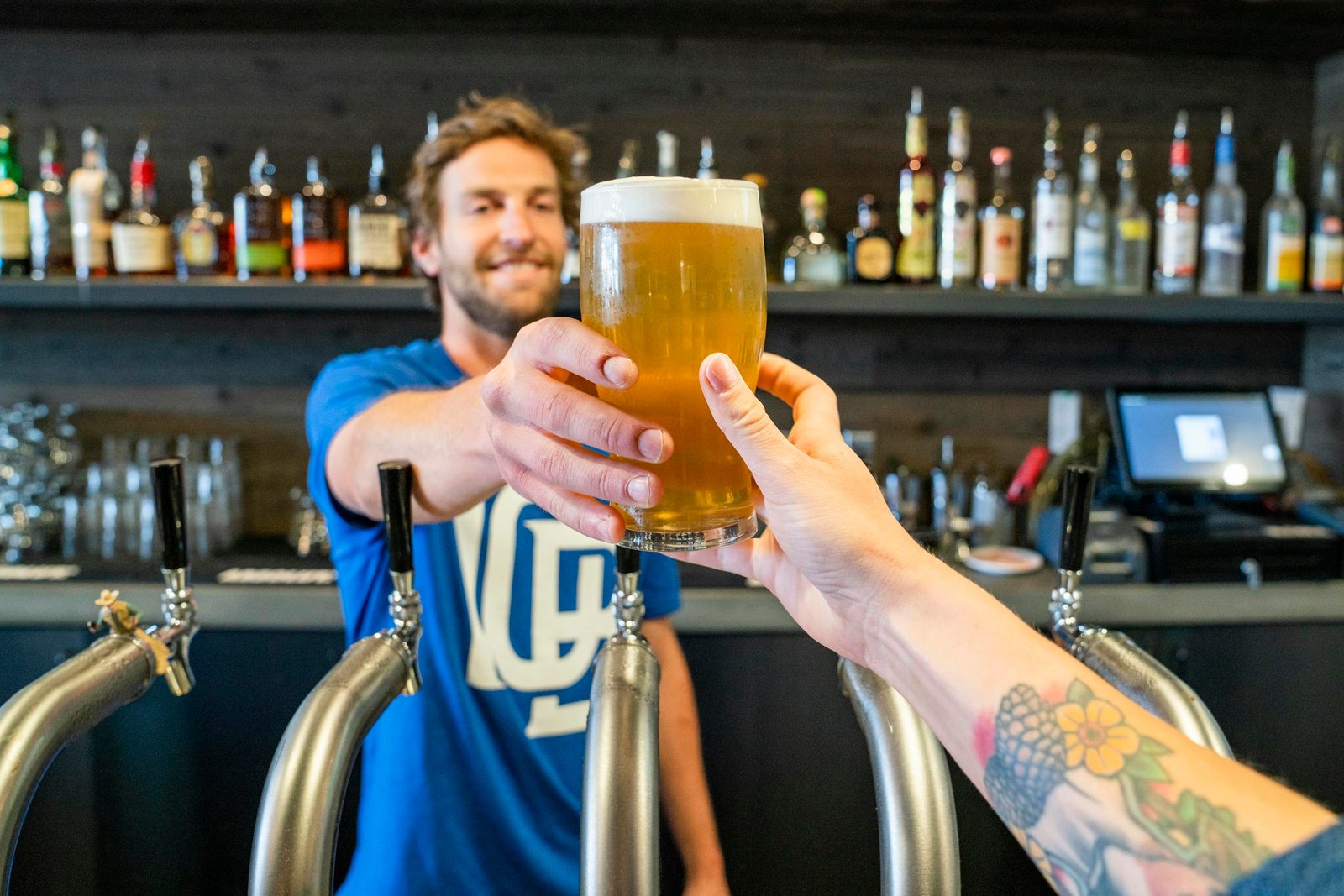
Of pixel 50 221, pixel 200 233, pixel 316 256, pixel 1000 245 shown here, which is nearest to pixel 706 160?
pixel 1000 245

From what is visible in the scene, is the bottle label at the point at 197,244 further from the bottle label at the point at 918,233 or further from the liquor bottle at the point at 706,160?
the bottle label at the point at 918,233

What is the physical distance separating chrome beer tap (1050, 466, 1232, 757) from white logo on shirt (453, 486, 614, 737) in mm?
806

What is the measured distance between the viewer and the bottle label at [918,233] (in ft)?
7.55

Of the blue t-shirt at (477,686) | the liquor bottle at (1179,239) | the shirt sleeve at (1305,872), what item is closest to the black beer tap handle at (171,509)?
the blue t-shirt at (477,686)

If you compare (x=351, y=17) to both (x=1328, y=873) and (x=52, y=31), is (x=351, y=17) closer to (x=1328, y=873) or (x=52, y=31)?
(x=52, y=31)

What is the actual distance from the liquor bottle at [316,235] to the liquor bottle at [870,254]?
3.81 feet

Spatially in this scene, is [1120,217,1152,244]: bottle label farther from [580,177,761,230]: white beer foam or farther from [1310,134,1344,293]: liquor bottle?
[580,177,761,230]: white beer foam

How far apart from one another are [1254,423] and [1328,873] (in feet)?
6.95

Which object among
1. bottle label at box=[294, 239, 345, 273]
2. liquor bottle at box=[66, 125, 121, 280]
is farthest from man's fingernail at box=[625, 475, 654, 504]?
liquor bottle at box=[66, 125, 121, 280]

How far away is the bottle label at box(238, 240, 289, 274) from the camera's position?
87.1 inches

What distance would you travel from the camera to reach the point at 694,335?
2.15ft

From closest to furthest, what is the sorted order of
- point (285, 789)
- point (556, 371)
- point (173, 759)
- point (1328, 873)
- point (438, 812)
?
1. point (1328, 873)
2. point (285, 789)
3. point (556, 371)
4. point (438, 812)
5. point (173, 759)

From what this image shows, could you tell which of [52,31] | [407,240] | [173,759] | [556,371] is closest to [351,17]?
[407,240]

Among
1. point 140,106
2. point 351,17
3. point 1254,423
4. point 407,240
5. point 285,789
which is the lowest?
point 285,789
